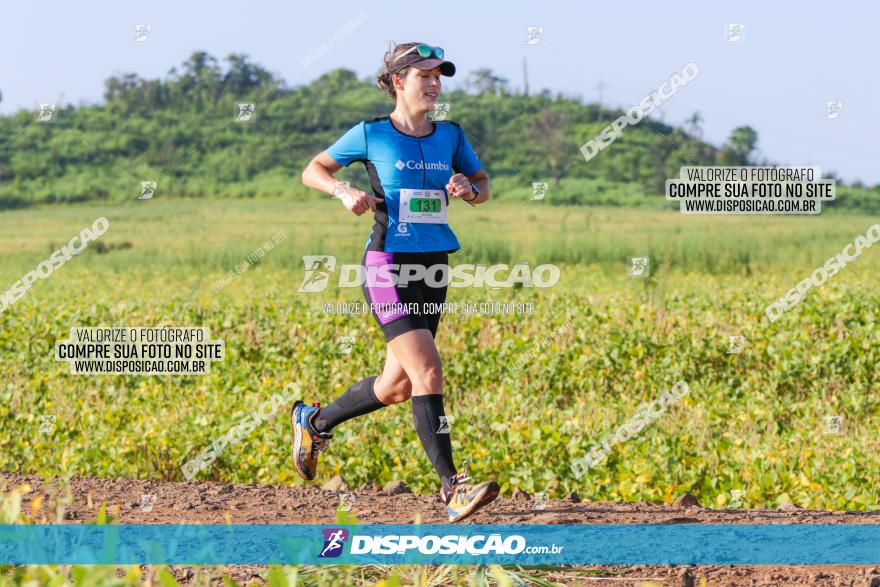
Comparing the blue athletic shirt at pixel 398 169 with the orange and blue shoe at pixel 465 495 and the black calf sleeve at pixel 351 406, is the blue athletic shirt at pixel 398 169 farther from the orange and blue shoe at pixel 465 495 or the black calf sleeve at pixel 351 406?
the orange and blue shoe at pixel 465 495

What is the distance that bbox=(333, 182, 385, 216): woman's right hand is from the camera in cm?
537

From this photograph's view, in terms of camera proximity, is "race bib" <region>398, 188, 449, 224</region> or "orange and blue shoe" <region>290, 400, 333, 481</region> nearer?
"race bib" <region>398, 188, 449, 224</region>

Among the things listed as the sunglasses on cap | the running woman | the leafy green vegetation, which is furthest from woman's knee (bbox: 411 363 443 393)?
the leafy green vegetation

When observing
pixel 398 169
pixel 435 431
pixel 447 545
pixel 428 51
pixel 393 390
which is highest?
pixel 428 51

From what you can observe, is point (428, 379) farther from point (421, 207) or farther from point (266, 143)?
point (266, 143)

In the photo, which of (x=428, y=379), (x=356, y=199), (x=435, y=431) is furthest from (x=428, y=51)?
(x=435, y=431)

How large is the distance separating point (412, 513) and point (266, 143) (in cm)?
4226

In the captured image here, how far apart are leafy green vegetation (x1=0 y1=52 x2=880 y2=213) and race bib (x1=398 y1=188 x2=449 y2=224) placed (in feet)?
108

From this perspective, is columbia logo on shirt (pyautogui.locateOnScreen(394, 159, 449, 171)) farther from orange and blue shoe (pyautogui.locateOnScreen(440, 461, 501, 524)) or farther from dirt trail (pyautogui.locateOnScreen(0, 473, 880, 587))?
dirt trail (pyautogui.locateOnScreen(0, 473, 880, 587))

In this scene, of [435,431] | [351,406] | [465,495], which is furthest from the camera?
[351,406]

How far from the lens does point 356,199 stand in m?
5.38

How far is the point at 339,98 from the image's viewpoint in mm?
54156

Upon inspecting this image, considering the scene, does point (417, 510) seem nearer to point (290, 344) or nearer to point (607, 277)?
point (290, 344)

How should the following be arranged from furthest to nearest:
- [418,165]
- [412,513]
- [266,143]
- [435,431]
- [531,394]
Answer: [266,143]
[531,394]
[412,513]
[418,165]
[435,431]
